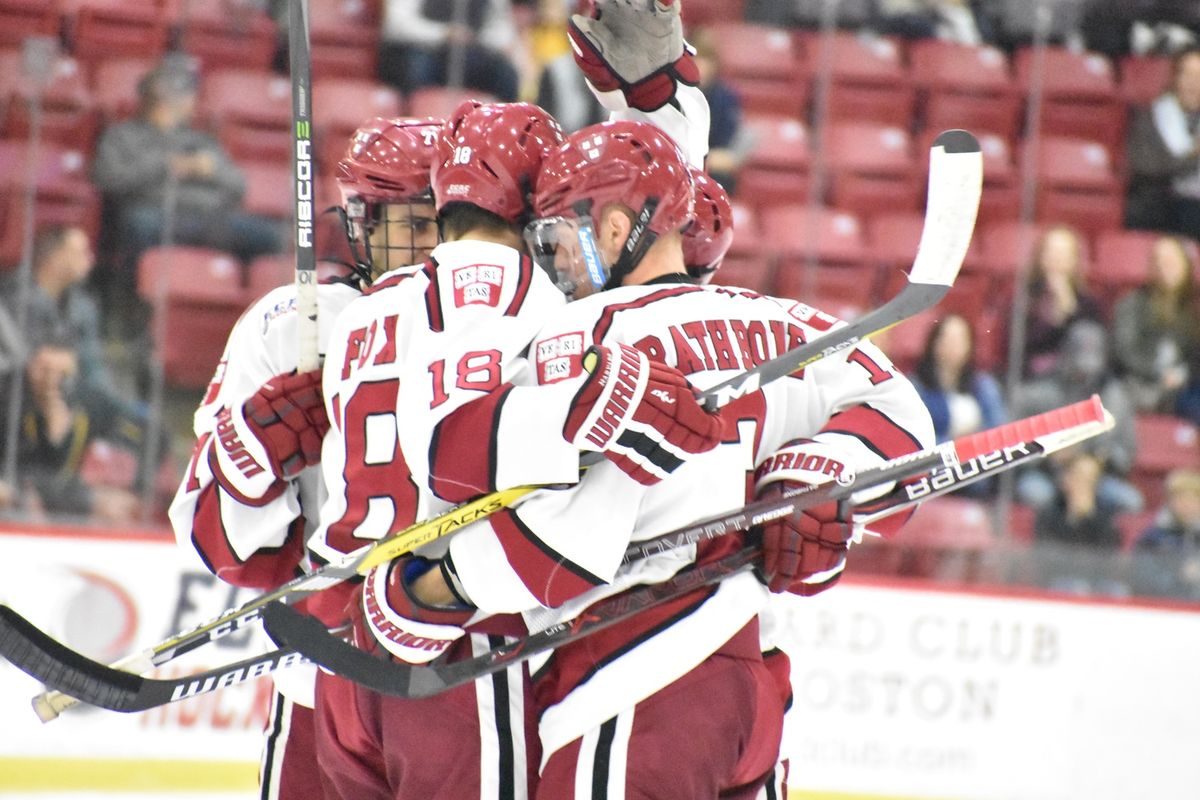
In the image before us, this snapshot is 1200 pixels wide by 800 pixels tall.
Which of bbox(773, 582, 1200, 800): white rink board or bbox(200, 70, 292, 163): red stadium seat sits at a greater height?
bbox(200, 70, 292, 163): red stadium seat

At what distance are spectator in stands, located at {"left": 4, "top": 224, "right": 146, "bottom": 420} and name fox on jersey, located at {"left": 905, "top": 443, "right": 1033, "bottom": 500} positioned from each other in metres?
2.82

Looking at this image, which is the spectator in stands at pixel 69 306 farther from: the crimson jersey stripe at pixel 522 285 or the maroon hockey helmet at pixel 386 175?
the crimson jersey stripe at pixel 522 285

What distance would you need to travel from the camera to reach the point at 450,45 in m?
4.99

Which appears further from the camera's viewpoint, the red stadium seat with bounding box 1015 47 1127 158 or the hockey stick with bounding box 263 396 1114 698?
the red stadium seat with bounding box 1015 47 1127 158

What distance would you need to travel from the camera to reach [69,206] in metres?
4.48

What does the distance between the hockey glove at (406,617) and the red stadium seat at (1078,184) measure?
3.78 m

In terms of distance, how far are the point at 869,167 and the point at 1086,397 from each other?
122cm

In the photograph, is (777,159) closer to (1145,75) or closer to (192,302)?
(1145,75)

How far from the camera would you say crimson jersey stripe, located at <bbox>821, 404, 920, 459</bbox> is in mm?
1979

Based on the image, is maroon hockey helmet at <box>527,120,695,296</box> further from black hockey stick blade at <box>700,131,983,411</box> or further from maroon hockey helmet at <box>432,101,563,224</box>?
black hockey stick blade at <box>700,131,983,411</box>

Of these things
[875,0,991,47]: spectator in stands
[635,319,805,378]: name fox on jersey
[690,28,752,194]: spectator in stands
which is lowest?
[635,319,805,378]: name fox on jersey

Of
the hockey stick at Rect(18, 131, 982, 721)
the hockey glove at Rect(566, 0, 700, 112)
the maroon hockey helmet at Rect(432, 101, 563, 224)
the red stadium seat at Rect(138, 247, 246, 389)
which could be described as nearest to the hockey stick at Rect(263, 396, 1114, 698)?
the hockey stick at Rect(18, 131, 982, 721)

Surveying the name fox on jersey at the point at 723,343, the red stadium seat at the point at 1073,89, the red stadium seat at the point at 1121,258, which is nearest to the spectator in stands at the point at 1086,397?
the red stadium seat at the point at 1121,258

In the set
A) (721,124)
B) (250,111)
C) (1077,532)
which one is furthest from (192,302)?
(1077,532)
